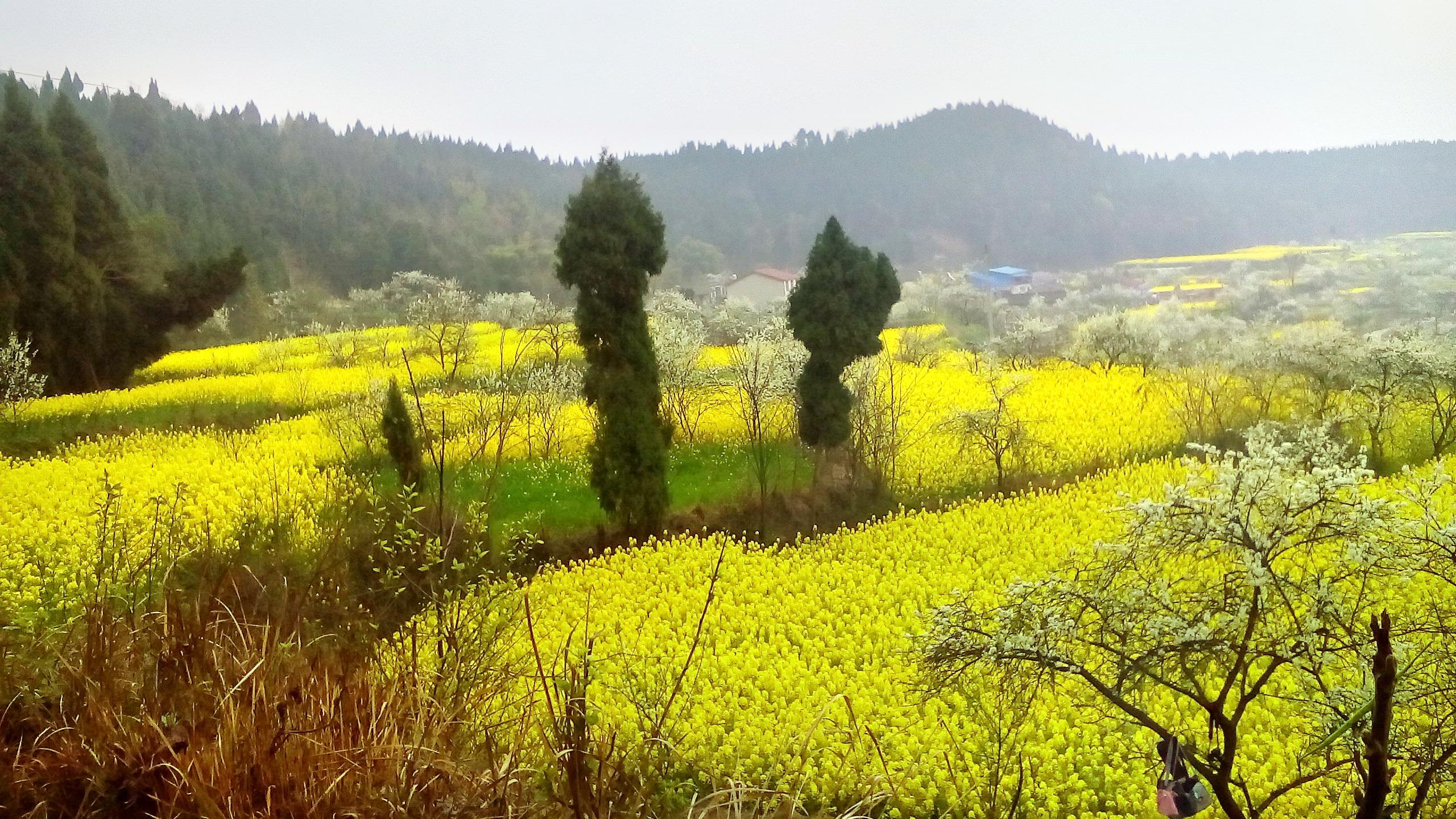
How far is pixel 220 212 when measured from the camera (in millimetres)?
4156

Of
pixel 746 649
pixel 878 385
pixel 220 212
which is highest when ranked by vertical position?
pixel 220 212

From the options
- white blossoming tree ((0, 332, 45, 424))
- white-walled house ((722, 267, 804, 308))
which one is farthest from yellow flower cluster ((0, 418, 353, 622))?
white-walled house ((722, 267, 804, 308))

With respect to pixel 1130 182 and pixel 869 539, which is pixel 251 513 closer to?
pixel 869 539

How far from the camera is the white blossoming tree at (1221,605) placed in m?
2.05

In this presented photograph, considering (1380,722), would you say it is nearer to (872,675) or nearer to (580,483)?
(872,675)

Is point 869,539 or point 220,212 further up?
point 220,212

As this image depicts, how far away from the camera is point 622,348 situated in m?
4.83

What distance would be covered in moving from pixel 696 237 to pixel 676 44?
4.11 ft

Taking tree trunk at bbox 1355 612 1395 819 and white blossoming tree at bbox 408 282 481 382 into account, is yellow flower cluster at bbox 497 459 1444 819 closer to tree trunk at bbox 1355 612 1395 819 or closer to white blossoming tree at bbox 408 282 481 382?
tree trunk at bbox 1355 612 1395 819

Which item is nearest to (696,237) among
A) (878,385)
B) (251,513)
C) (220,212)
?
(878,385)

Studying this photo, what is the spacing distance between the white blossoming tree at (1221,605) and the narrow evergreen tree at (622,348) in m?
2.64

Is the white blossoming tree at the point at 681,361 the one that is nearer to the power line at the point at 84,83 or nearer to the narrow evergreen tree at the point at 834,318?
the narrow evergreen tree at the point at 834,318

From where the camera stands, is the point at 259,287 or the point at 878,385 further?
the point at 878,385

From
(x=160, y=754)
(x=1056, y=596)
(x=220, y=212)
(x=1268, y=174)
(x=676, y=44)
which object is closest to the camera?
(x=160, y=754)
